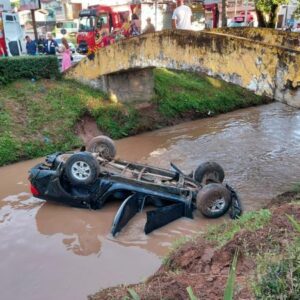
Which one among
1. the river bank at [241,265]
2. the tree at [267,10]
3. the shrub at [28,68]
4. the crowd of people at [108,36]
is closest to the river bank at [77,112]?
the shrub at [28,68]

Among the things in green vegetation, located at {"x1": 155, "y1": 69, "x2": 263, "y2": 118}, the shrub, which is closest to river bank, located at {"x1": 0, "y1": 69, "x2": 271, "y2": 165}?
green vegetation, located at {"x1": 155, "y1": 69, "x2": 263, "y2": 118}

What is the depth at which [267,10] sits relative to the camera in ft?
58.5

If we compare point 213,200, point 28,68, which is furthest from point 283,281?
point 28,68

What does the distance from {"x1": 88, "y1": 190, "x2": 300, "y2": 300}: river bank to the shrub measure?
10947 mm

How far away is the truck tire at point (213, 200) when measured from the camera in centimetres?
790

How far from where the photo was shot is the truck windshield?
90.2 ft

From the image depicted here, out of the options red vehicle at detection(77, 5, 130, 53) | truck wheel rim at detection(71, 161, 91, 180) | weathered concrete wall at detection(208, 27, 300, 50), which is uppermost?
weathered concrete wall at detection(208, 27, 300, 50)

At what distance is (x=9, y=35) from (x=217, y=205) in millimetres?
15210

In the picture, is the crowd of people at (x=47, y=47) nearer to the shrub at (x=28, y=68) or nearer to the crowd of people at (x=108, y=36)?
the crowd of people at (x=108, y=36)

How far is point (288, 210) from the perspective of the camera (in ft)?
18.4

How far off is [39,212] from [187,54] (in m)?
5.56

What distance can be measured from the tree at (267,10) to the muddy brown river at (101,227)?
19.8 feet

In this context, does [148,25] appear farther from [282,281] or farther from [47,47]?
[282,281]

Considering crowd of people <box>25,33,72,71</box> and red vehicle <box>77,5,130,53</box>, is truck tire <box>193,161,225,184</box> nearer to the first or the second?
crowd of people <box>25,33,72,71</box>
